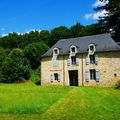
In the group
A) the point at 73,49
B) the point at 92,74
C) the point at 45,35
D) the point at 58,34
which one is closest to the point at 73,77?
the point at 92,74

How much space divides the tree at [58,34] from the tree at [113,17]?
1972 centimetres

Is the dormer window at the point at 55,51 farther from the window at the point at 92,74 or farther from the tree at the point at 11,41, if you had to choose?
the tree at the point at 11,41

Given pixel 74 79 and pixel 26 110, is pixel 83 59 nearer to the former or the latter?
pixel 74 79

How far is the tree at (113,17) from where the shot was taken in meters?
56.5

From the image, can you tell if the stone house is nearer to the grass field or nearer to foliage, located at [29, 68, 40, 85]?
foliage, located at [29, 68, 40, 85]

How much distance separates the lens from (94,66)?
41.7m

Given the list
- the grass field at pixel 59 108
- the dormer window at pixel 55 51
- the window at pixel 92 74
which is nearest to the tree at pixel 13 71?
the dormer window at pixel 55 51

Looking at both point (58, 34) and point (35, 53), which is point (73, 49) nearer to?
point (35, 53)

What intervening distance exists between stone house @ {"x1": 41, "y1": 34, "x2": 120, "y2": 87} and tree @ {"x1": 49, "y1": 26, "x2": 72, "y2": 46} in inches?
1211

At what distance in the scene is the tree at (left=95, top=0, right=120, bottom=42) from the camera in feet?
185

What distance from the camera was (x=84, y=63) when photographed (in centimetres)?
4269

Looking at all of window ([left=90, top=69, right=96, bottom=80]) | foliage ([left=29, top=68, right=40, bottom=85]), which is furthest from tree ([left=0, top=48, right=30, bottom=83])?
window ([left=90, top=69, right=96, bottom=80])

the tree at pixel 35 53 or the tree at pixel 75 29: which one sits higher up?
the tree at pixel 75 29

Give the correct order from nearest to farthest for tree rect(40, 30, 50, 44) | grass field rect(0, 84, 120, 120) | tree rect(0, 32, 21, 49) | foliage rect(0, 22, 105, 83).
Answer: grass field rect(0, 84, 120, 120) → foliage rect(0, 22, 105, 83) → tree rect(40, 30, 50, 44) → tree rect(0, 32, 21, 49)
